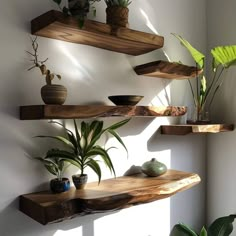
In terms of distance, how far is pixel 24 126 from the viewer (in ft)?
4.25

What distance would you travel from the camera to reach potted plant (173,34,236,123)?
1761 millimetres

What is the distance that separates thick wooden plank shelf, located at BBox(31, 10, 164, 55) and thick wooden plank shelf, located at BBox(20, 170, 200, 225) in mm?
769

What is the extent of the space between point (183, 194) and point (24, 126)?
130 centimetres

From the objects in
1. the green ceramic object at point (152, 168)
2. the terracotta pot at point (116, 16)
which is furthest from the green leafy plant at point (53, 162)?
the terracotta pot at point (116, 16)

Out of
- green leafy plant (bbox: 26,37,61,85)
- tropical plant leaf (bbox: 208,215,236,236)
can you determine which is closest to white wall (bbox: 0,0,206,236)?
green leafy plant (bbox: 26,37,61,85)

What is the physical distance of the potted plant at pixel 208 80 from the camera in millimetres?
1761

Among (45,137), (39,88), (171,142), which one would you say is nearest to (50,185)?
(45,137)

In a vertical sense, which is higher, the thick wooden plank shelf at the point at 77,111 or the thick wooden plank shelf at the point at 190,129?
the thick wooden plank shelf at the point at 77,111

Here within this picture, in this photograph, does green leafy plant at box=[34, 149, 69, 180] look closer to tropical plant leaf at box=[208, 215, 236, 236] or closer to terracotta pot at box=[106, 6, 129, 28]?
terracotta pot at box=[106, 6, 129, 28]

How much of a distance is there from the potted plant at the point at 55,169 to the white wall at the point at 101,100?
0.06 meters

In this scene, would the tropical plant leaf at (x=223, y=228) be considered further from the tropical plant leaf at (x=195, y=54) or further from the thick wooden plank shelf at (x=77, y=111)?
the tropical plant leaf at (x=195, y=54)

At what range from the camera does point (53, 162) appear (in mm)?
1331

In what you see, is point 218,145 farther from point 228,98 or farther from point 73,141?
point 73,141

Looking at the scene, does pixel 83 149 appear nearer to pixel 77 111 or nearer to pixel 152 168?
pixel 77 111
